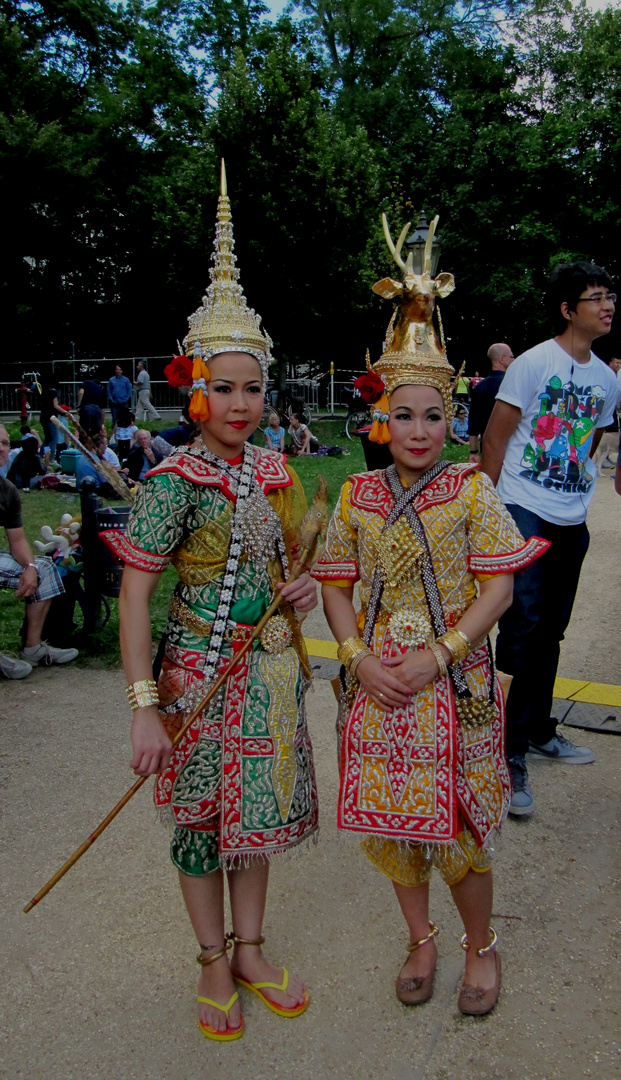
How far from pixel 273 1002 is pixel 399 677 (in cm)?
105

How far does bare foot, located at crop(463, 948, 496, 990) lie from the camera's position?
239 cm

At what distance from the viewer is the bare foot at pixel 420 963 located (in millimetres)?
2432

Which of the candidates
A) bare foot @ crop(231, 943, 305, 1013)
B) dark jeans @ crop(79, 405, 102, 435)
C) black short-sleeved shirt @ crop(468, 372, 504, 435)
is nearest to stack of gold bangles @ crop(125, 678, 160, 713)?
bare foot @ crop(231, 943, 305, 1013)

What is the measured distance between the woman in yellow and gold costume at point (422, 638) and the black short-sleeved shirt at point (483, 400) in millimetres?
4866

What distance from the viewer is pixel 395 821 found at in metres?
2.21

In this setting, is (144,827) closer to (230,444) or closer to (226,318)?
(230,444)

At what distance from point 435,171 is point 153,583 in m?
26.8

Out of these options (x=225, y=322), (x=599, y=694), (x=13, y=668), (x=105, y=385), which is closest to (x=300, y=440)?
(x=105, y=385)

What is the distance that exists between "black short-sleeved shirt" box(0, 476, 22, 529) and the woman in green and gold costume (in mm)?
2948

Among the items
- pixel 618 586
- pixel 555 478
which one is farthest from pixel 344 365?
pixel 555 478

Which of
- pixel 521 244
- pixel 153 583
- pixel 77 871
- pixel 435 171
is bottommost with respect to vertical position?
pixel 77 871

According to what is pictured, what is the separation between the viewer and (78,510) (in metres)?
10.6

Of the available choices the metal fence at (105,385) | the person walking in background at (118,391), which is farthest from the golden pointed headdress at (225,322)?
the metal fence at (105,385)

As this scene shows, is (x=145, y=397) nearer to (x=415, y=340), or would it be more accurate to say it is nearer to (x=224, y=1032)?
(x=415, y=340)
